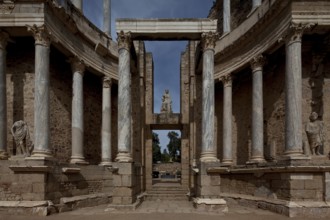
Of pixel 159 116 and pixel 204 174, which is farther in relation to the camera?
pixel 159 116

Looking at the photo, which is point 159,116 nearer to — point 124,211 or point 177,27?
point 177,27

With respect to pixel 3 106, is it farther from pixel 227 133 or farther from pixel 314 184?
pixel 314 184

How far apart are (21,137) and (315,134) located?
36.4ft

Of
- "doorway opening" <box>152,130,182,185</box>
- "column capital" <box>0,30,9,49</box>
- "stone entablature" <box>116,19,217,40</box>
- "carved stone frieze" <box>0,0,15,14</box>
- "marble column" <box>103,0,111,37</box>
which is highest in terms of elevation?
"marble column" <box>103,0,111,37</box>

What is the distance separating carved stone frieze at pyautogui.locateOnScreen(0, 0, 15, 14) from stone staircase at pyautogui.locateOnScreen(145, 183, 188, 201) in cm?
1081

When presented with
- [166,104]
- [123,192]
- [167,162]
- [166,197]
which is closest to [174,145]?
[167,162]

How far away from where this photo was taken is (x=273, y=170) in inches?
432

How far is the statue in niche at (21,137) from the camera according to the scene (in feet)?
36.3

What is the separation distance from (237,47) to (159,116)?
766cm

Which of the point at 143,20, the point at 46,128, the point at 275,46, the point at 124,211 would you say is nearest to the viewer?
the point at 124,211

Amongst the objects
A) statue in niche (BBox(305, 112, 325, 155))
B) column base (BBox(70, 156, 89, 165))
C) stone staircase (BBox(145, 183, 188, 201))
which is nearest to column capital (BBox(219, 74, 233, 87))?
statue in niche (BBox(305, 112, 325, 155))

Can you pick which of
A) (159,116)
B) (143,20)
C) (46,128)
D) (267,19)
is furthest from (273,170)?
(159,116)

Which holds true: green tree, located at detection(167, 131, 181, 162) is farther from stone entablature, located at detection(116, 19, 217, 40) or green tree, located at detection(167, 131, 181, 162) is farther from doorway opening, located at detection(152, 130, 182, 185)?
stone entablature, located at detection(116, 19, 217, 40)

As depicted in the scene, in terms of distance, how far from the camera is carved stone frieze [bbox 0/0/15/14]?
36.9 ft
